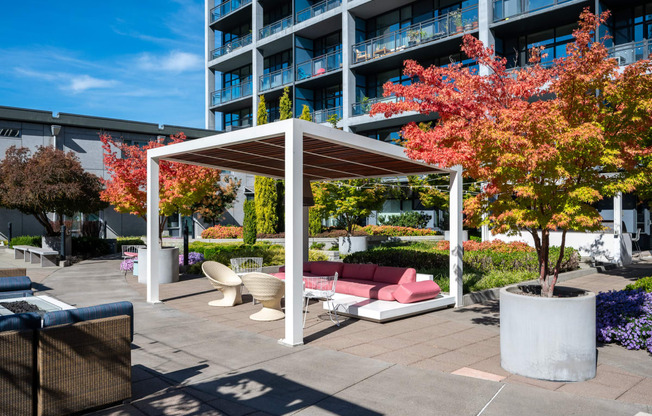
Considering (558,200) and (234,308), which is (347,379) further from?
(234,308)

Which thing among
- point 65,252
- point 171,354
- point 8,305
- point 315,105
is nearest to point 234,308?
point 171,354

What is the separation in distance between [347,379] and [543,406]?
87.8 inches

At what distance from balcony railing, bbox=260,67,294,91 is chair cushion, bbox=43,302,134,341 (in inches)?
1178

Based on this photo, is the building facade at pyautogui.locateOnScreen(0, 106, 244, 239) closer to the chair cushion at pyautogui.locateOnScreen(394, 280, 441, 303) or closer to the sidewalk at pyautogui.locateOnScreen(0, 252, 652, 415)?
the chair cushion at pyautogui.locateOnScreen(394, 280, 441, 303)

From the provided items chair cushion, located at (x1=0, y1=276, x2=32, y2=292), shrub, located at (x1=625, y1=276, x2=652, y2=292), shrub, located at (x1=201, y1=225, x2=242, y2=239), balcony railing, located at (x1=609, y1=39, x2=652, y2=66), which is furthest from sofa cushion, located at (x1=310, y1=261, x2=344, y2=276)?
shrub, located at (x1=201, y1=225, x2=242, y2=239)

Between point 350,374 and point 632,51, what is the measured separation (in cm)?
1938

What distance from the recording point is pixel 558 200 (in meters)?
6.91

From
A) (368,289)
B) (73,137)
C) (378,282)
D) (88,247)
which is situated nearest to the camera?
(368,289)

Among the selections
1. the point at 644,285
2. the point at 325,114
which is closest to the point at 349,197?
the point at 325,114

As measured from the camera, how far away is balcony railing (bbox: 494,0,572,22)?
22.1 metres

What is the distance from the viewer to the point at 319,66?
1275 inches

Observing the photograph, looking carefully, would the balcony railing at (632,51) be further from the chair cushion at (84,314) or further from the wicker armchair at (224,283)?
the chair cushion at (84,314)

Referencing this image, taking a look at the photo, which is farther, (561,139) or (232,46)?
(232,46)

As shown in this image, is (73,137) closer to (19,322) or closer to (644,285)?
(19,322)
